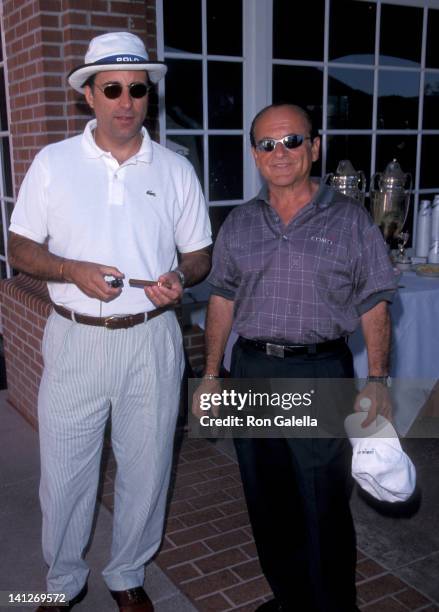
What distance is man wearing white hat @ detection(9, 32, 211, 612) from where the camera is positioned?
2568mm

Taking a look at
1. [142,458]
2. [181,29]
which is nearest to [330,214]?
[142,458]

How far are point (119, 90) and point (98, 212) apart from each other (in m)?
0.47

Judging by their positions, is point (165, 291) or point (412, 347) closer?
point (165, 291)

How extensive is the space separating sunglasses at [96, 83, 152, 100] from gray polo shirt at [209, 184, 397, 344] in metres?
0.68

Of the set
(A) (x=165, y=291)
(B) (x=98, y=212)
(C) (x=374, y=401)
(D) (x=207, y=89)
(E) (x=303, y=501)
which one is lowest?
(E) (x=303, y=501)

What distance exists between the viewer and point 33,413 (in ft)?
16.4

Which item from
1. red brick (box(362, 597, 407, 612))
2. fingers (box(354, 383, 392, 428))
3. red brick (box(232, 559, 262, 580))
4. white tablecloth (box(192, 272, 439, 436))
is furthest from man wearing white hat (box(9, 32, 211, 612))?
white tablecloth (box(192, 272, 439, 436))

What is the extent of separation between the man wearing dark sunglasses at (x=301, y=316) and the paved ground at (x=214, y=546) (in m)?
0.49

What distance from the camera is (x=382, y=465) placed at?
7.91 feet

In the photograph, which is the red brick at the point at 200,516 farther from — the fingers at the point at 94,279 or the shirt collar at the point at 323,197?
the shirt collar at the point at 323,197

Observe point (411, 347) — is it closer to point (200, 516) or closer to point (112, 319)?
point (200, 516)

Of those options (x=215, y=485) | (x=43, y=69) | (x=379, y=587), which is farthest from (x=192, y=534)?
(x=43, y=69)

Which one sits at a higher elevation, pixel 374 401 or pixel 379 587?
pixel 374 401

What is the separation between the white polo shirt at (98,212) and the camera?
257 centimetres
